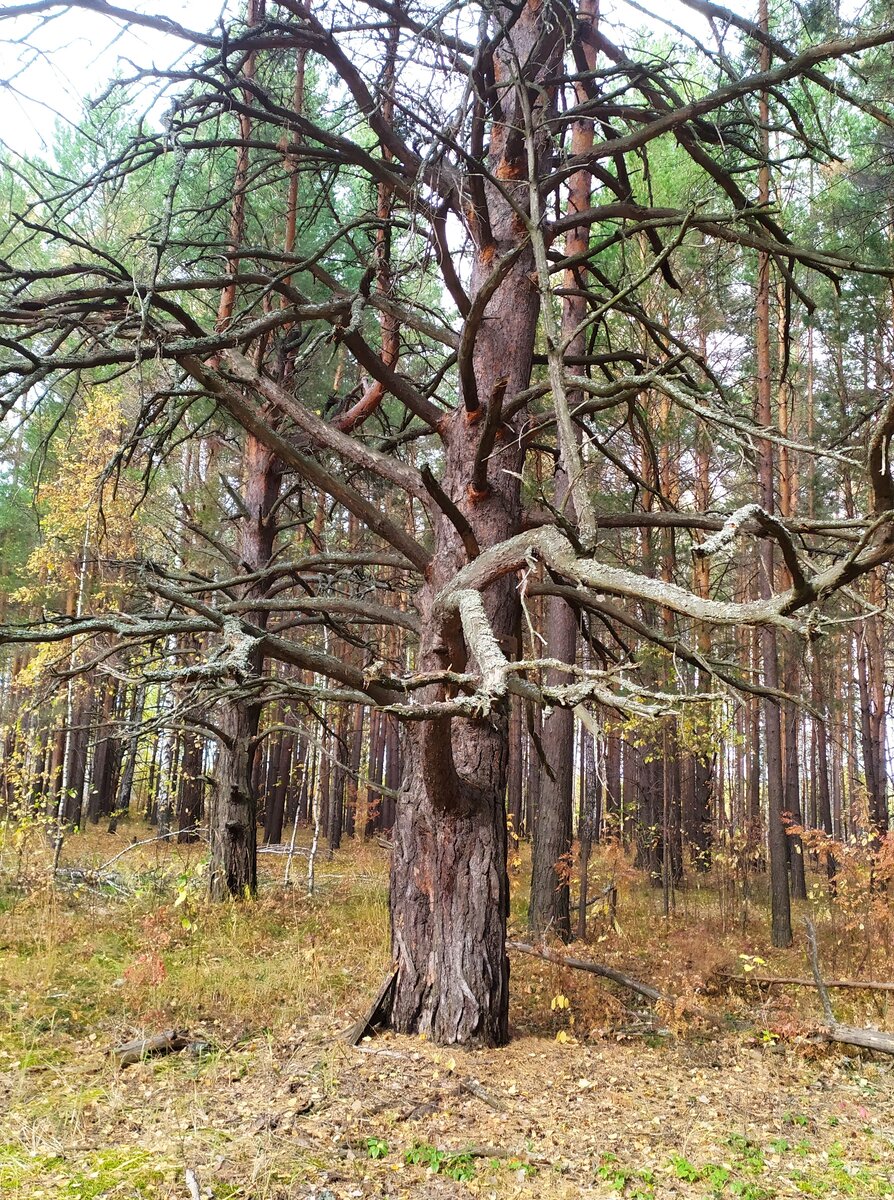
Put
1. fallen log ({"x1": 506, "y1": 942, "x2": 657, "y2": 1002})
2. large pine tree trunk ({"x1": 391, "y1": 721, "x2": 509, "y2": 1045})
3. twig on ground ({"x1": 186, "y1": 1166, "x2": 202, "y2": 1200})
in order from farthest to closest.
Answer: fallen log ({"x1": 506, "y1": 942, "x2": 657, "y2": 1002})
large pine tree trunk ({"x1": 391, "y1": 721, "x2": 509, "y2": 1045})
twig on ground ({"x1": 186, "y1": 1166, "x2": 202, "y2": 1200})

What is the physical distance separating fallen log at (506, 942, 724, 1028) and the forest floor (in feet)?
0.40

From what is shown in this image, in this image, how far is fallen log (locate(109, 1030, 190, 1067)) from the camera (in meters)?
5.27

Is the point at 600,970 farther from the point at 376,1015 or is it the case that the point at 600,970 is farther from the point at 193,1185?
the point at 193,1185

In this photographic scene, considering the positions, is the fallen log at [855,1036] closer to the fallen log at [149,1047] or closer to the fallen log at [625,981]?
the fallen log at [625,981]

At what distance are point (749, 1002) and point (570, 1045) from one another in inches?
108

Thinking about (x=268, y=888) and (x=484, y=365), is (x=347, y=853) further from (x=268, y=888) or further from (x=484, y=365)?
(x=484, y=365)

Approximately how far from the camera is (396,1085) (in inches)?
177

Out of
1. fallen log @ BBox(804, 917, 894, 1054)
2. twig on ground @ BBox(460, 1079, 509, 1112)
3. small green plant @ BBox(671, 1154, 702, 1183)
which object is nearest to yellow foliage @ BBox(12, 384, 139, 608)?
twig on ground @ BBox(460, 1079, 509, 1112)

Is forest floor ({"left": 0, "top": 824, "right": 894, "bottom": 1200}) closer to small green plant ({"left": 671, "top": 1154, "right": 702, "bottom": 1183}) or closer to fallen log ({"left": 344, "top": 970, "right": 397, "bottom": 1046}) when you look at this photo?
small green plant ({"left": 671, "top": 1154, "right": 702, "bottom": 1183})

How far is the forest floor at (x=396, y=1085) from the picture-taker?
3734 mm

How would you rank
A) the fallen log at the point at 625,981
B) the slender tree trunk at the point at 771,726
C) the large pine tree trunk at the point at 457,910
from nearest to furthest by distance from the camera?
the large pine tree trunk at the point at 457,910, the fallen log at the point at 625,981, the slender tree trunk at the point at 771,726

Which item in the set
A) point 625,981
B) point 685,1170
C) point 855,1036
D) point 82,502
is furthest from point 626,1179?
point 82,502

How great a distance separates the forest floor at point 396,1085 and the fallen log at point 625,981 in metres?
0.12

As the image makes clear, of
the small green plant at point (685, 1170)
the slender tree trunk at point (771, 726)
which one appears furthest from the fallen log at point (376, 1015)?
the slender tree trunk at point (771, 726)
